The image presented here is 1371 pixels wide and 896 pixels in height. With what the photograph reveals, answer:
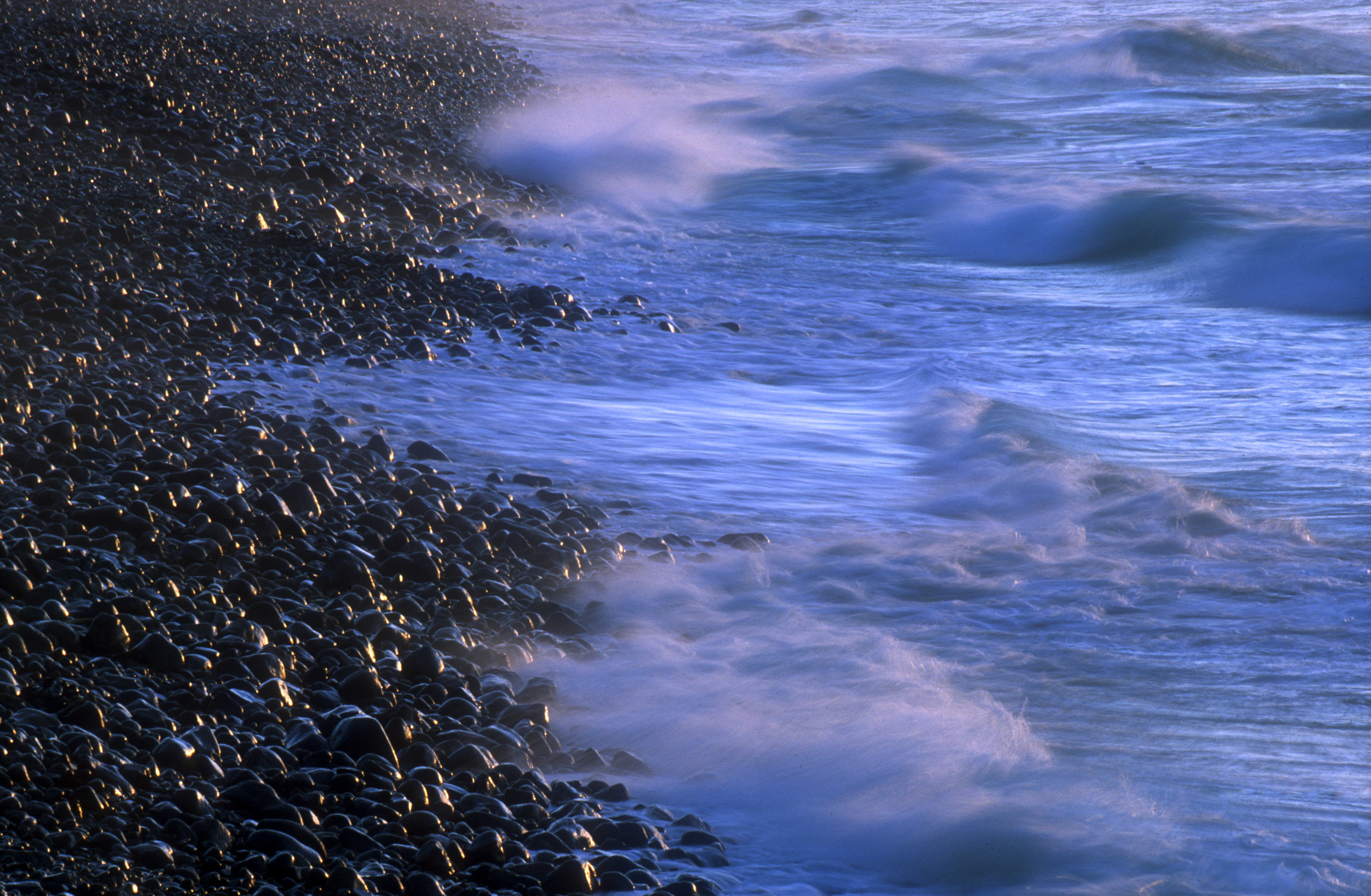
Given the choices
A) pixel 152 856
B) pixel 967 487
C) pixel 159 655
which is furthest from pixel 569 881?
pixel 967 487

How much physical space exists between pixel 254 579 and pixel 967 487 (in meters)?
3.07

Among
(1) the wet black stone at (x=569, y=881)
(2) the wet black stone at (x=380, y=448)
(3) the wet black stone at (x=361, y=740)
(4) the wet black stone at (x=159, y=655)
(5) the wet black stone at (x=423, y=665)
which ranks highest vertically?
(2) the wet black stone at (x=380, y=448)

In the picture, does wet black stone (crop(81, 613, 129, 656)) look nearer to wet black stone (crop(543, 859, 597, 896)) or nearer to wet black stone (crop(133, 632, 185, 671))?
wet black stone (crop(133, 632, 185, 671))

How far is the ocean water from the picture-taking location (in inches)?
119

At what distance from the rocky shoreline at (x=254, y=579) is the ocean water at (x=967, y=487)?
28cm

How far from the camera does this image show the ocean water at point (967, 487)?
119 inches

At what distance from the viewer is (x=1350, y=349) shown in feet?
25.3

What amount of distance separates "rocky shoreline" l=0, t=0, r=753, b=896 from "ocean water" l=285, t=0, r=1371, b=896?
0.28m

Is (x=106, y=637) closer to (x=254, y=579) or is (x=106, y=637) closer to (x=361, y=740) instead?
(x=254, y=579)

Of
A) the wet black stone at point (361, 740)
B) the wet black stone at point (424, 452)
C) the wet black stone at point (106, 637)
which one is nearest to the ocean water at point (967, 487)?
the wet black stone at point (424, 452)

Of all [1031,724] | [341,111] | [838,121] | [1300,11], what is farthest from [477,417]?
[1300,11]

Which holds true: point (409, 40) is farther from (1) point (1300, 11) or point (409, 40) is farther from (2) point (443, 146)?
(1) point (1300, 11)

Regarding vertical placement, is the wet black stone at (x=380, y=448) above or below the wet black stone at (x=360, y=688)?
above

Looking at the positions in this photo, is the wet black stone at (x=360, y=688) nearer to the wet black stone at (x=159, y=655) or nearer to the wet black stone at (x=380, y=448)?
the wet black stone at (x=159, y=655)
